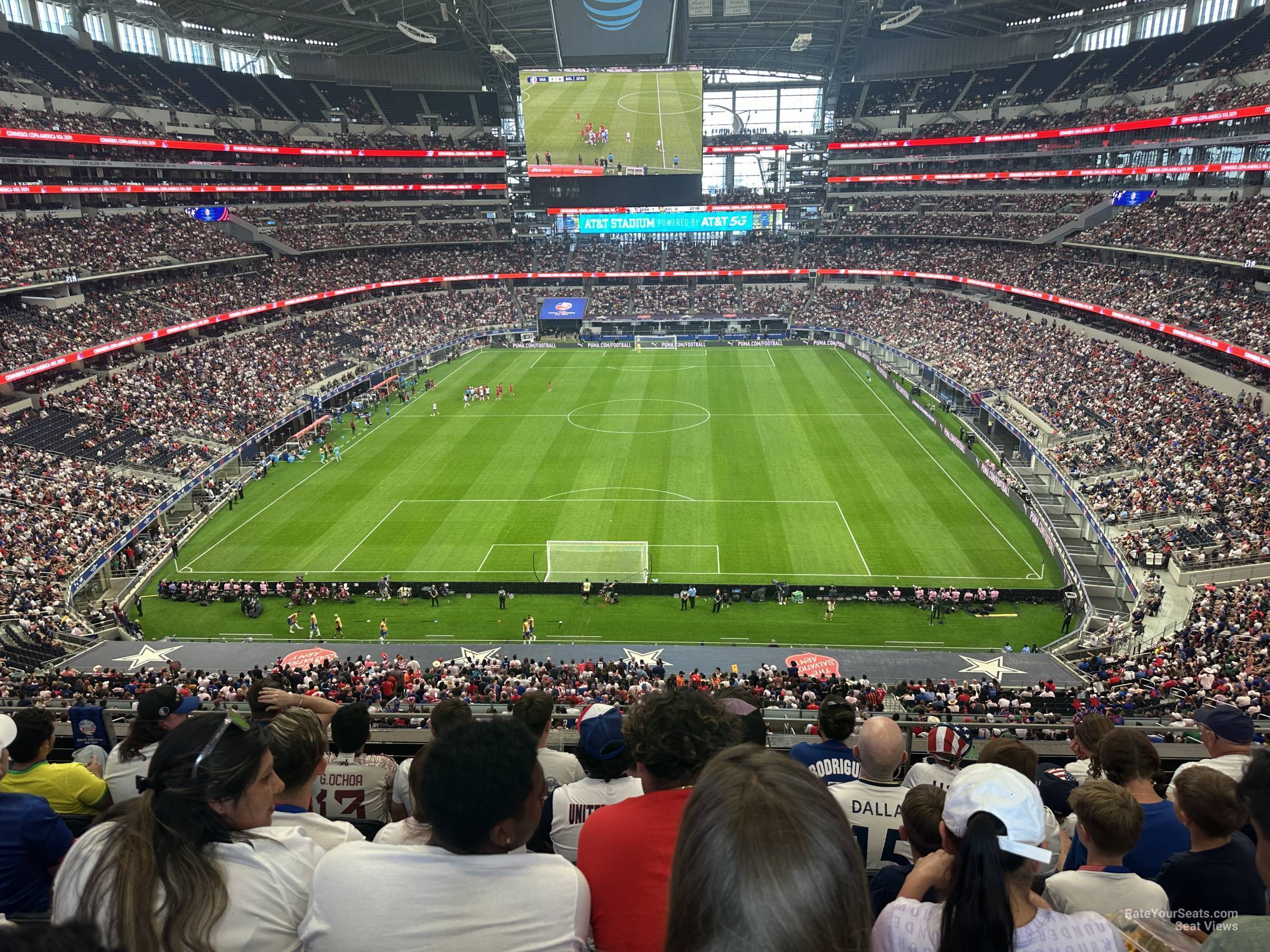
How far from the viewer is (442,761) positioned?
10.5 ft

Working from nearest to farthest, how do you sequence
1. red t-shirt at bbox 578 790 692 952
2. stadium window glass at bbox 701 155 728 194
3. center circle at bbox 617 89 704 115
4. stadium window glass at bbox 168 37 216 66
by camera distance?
red t-shirt at bbox 578 790 692 952 → stadium window glass at bbox 168 37 216 66 → center circle at bbox 617 89 704 115 → stadium window glass at bbox 701 155 728 194

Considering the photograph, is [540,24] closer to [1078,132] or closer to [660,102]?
[660,102]

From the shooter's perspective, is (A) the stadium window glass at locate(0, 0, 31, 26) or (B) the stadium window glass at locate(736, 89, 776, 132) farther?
(B) the stadium window glass at locate(736, 89, 776, 132)

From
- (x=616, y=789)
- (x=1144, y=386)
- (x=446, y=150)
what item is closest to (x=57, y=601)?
(x=616, y=789)

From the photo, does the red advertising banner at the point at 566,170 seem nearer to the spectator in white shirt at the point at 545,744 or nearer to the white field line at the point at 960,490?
the white field line at the point at 960,490

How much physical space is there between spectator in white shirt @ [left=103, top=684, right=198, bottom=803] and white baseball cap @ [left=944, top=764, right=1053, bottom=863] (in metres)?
5.48

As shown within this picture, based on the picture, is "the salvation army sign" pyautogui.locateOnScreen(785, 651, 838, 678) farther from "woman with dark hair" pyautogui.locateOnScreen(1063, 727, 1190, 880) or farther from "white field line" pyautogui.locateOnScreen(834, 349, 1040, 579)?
"woman with dark hair" pyautogui.locateOnScreen(1063, 727, 1190, 880)

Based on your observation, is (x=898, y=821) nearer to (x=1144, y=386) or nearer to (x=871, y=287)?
(x=1144, y=386)

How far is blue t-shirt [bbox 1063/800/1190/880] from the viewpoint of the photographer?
222 inches

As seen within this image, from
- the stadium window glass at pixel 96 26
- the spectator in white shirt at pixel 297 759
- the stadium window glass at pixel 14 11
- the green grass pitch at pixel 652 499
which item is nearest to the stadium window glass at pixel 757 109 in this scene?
the green grass pitch at pixel 652 499

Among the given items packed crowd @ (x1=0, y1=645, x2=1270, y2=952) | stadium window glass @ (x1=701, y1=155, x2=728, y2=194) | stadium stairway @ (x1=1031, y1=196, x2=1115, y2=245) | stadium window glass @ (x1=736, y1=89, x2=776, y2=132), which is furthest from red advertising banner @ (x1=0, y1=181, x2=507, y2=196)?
packed crowd @ (x1=0, y1=645, x2=1270, y2=952)

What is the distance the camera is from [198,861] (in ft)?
10.6

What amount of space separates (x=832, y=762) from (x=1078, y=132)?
72202 mm

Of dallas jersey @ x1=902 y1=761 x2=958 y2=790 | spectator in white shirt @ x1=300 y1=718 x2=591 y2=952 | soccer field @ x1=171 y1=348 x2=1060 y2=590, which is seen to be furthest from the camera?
soccer field @ x1=171 y1=348 x2=1060 y2=590
